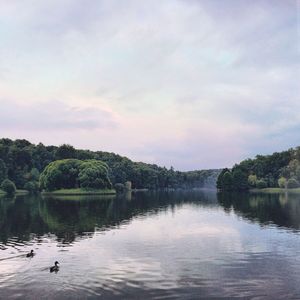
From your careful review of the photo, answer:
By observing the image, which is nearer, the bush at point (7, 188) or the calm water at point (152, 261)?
the calm water at point (152, 261)

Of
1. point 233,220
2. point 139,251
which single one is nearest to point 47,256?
point 139,251

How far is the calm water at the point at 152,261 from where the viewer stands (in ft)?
96.9

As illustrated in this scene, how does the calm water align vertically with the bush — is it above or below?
below

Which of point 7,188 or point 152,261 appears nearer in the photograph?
point 152,261

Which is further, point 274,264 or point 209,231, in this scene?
point 209,231

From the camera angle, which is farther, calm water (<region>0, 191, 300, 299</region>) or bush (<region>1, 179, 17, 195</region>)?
bush (<region>1, 179, 17, 195</region>)

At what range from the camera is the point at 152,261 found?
3966 centimetres

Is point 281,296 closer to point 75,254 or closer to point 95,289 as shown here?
point 95,289

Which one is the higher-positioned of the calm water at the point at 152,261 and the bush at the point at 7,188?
the bush at the point at 7,188

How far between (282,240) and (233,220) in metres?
25.1

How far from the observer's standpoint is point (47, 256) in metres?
42.5

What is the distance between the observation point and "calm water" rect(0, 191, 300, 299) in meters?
29.5

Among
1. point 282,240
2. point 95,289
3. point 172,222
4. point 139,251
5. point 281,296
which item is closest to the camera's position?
point 281,296

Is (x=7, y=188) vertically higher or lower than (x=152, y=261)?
higher
